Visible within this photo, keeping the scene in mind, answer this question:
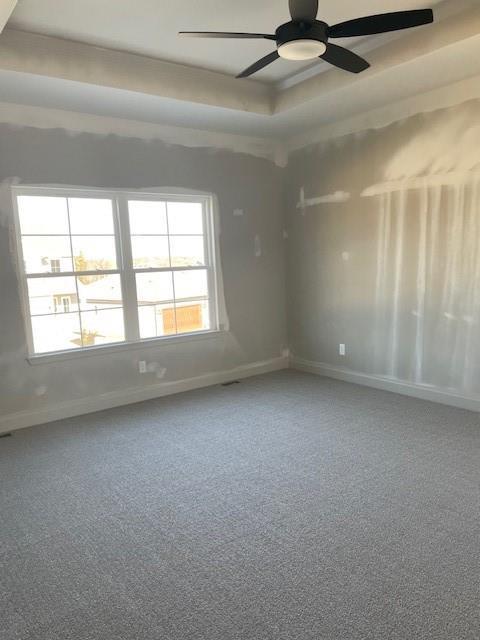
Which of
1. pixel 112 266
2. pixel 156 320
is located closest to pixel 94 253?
pixel 112 266

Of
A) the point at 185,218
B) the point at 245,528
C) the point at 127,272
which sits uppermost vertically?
the point at 185,218

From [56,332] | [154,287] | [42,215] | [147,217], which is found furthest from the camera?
[154,287]

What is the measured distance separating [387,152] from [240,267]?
6.35 ft

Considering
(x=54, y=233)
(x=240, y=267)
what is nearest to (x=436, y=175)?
(x=240, y=267)

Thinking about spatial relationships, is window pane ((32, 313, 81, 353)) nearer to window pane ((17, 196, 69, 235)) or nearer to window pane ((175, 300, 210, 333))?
window pane ((17, 196, 69, 235))

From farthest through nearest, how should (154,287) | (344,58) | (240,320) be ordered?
1. (240,320)
2. (154,287)
3. (344,58)

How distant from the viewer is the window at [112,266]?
3938mm

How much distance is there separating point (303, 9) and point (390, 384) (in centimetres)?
340

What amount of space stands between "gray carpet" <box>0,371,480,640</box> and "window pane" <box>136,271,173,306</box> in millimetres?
1286

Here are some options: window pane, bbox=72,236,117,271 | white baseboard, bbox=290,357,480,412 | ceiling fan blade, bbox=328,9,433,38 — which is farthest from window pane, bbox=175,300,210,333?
ceiling fan blade, bbox=328,9,433,38

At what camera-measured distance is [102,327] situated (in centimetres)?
430

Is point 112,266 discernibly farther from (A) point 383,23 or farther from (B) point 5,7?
(A) point 383,23

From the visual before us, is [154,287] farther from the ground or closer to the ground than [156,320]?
farther from the ground

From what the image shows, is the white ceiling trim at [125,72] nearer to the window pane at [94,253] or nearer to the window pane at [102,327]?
the window pane at [94,253]
